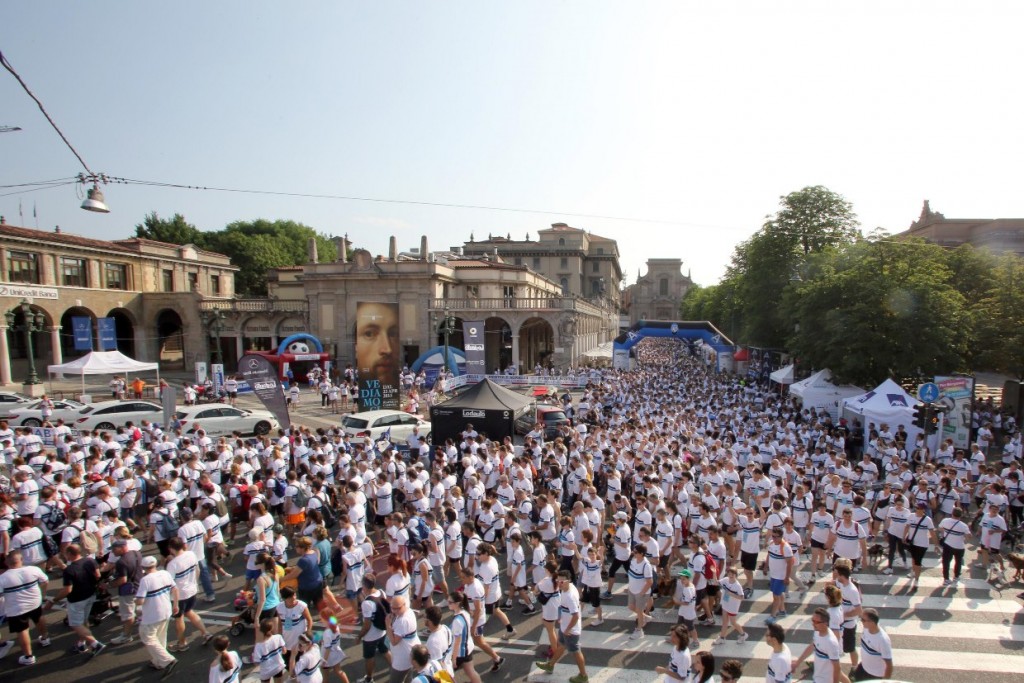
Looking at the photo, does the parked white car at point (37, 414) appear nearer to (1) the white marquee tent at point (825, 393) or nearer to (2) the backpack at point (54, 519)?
(2) the backpack at point (54, 519)

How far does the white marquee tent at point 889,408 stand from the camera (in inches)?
647

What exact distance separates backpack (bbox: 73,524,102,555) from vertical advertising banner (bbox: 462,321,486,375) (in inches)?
888

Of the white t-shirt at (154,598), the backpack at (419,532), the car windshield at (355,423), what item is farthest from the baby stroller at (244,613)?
the car windshield at (355,423)

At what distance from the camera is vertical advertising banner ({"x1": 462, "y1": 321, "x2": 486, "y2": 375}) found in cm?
3069

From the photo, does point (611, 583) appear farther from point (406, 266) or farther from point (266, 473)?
point (406, 266)

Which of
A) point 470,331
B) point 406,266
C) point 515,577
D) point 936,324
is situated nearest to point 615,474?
Answer: point 515,577

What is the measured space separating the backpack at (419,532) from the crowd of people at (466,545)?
42 millimetres

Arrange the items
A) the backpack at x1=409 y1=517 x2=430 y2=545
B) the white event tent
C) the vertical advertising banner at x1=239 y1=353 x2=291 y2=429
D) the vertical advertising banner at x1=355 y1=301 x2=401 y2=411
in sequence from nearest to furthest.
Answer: the backpack at x1=409 y1=517 x2=430 y2=545, the vertical advertising banner at x1=239 y1=353 x2=291 y2=429, the vertical advertising banner at x1=355 y1=301 x2=401 y2=411, the white event tent

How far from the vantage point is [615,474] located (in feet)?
38.8

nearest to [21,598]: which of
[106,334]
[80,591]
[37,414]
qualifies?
[80,591]

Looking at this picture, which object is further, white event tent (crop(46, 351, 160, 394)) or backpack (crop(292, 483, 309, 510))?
white event tent (crop(46, 351, 160, 394))

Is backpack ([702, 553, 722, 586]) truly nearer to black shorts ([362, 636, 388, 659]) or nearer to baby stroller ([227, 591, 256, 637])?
black shorts ([362, 636, 388, 659])

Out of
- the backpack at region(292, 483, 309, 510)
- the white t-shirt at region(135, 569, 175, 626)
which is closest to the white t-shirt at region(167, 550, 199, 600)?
the white t-shirt at region(135, 569, 175, 626)

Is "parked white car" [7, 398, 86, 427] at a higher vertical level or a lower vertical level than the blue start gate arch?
lower
